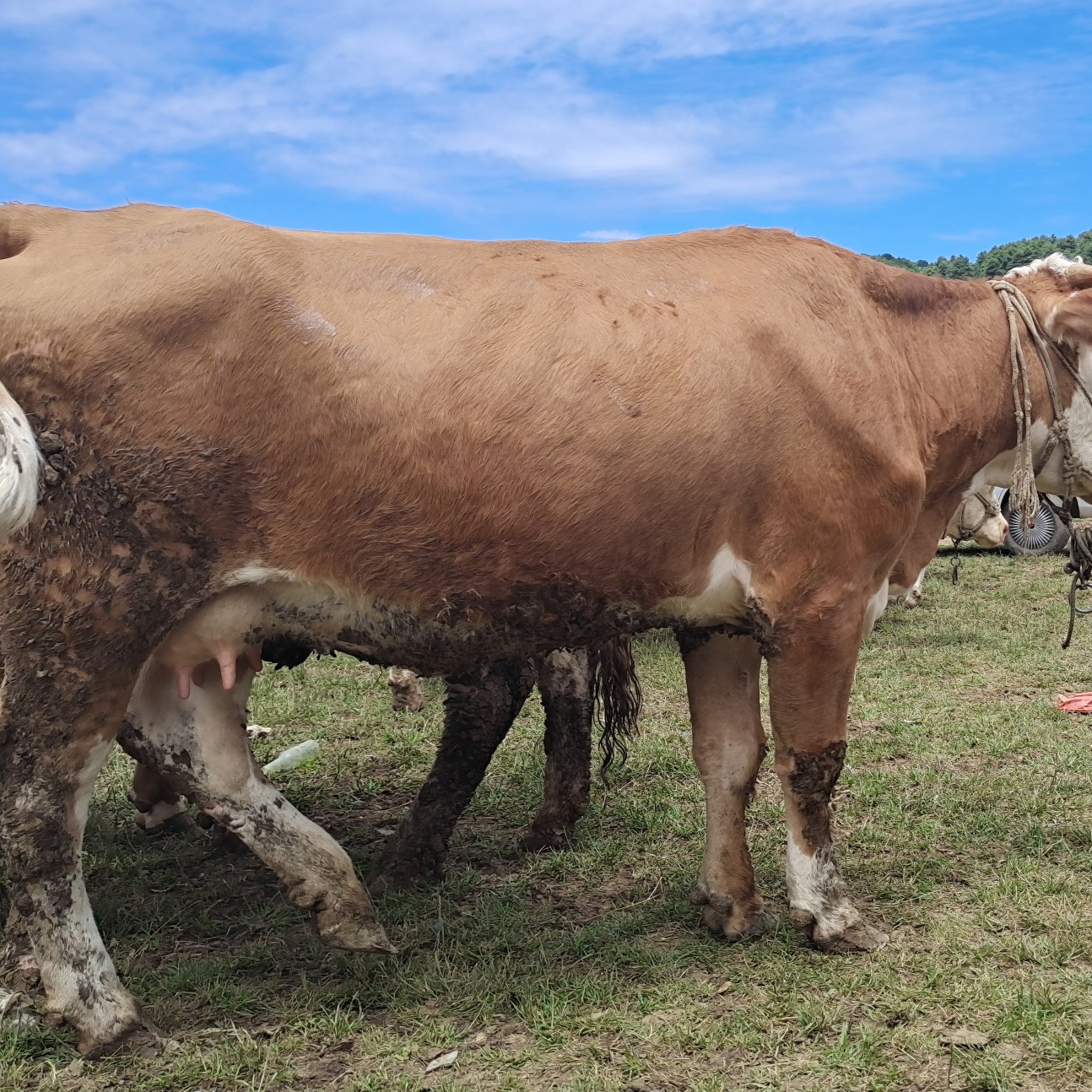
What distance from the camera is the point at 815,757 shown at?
4.00 meters

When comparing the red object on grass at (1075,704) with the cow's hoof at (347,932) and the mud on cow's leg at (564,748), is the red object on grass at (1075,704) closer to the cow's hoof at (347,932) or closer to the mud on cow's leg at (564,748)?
the mud on cow's leg at (564,748)

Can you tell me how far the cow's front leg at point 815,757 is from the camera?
3887mm

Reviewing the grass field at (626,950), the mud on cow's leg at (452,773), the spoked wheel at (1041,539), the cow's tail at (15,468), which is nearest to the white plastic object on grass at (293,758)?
the grass field at (626,950)

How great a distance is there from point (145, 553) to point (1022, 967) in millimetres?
3000

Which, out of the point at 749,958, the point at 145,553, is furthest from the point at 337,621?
the point at 749,958

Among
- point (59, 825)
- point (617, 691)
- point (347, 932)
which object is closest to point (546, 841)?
point (617, 691)

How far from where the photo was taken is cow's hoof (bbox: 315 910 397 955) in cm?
383

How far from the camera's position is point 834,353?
3.85 m

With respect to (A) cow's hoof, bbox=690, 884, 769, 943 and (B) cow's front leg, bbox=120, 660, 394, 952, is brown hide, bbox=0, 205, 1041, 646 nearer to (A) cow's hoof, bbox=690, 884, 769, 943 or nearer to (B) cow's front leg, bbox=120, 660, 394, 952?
(B) cow's front leg, bbox=120, 660, 394, 952

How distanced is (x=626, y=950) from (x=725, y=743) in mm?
826

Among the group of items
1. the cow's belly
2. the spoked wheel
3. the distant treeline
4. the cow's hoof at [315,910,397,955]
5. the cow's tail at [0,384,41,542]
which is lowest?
the cow's hoof at [315,910,397,955]

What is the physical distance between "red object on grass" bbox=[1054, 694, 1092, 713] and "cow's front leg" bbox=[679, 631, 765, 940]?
3591 millimetres

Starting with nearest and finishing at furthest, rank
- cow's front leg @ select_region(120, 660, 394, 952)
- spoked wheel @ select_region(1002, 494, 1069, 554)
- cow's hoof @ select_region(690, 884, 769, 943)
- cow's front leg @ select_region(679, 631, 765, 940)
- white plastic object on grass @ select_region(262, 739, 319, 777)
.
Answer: cow's front leg @ select_region(120, 660, 394, 952) → cow's hoof @ select_region(690, 884, 769, 943) → cow's front leg @ select_region(679, 631, 765, 940) → white plastic object on grass @ select_region(262, 739, 319, 777) → spoked wheel @ select_region(1002, 494, 1069, 554)

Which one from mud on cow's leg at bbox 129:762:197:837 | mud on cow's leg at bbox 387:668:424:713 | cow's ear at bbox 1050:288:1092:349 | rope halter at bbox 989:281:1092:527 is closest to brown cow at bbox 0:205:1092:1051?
rope halter at bbox 989:281:1092:527
